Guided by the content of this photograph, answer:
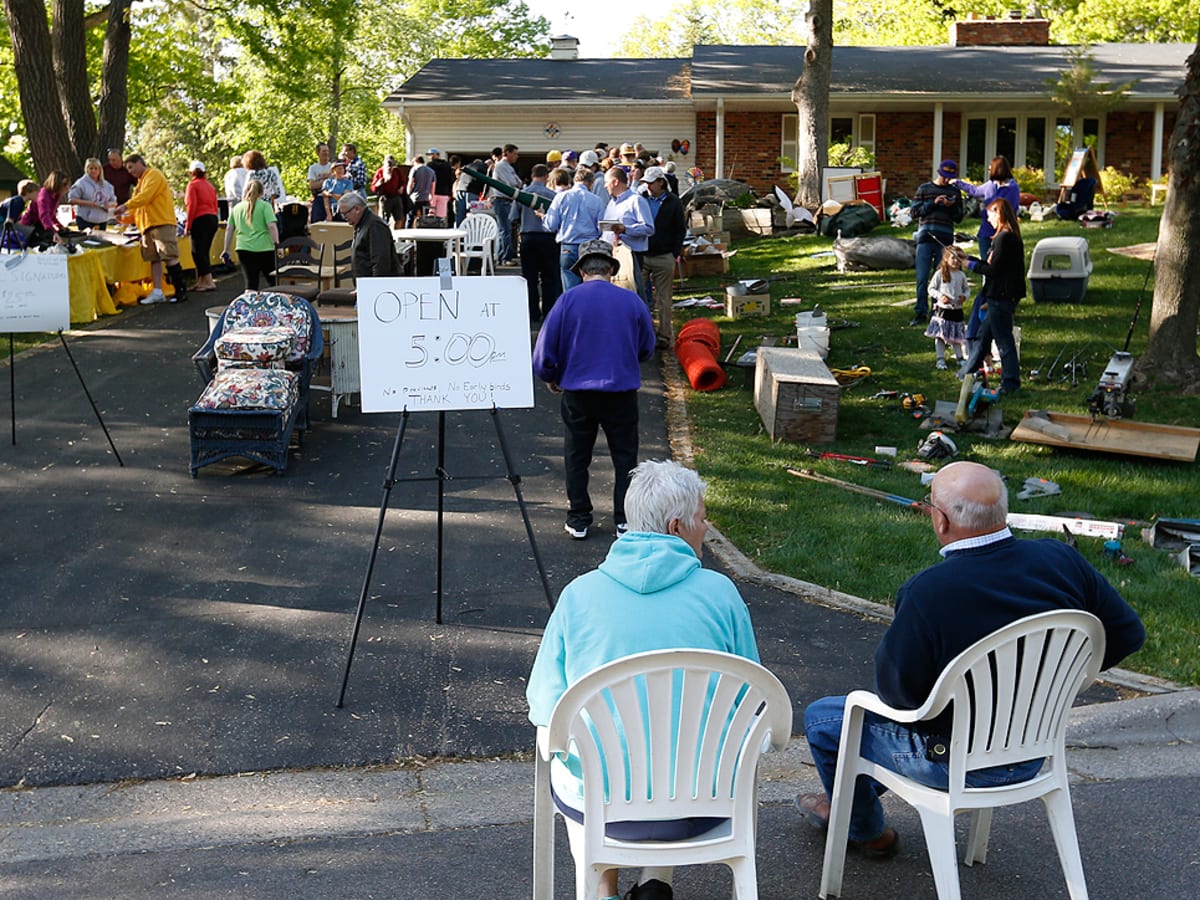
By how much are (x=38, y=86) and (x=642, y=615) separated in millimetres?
19848

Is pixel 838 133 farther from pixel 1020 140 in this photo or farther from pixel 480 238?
pixel 480 238

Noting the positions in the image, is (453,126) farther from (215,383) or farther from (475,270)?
Result: (215,383)

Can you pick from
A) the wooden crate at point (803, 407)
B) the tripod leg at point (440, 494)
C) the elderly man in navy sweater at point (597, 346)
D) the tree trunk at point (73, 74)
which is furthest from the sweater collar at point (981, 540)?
the tree trunk at point (73, 74)

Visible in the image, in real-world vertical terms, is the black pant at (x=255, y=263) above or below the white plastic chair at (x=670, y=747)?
above

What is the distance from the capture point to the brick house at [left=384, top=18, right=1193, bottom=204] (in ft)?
103

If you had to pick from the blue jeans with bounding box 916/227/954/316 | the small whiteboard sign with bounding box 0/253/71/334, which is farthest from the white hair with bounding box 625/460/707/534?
the blue jeans with bounding box 916/227/954/316

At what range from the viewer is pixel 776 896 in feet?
14.4

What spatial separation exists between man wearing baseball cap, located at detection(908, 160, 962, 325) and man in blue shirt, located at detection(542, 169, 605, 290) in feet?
12.4

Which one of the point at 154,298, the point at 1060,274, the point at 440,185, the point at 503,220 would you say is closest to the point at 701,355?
the point at 1060,274

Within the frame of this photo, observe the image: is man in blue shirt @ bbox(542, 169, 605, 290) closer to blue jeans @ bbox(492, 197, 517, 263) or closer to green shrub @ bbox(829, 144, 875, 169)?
blue jeans @ bbox(492, 197, 517, 263)

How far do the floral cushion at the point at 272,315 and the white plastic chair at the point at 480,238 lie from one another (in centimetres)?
655

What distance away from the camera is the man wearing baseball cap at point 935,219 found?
579 inches

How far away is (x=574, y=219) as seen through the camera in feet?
44.5

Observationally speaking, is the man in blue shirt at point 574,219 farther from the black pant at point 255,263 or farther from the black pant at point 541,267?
the black pant at point 255,263
